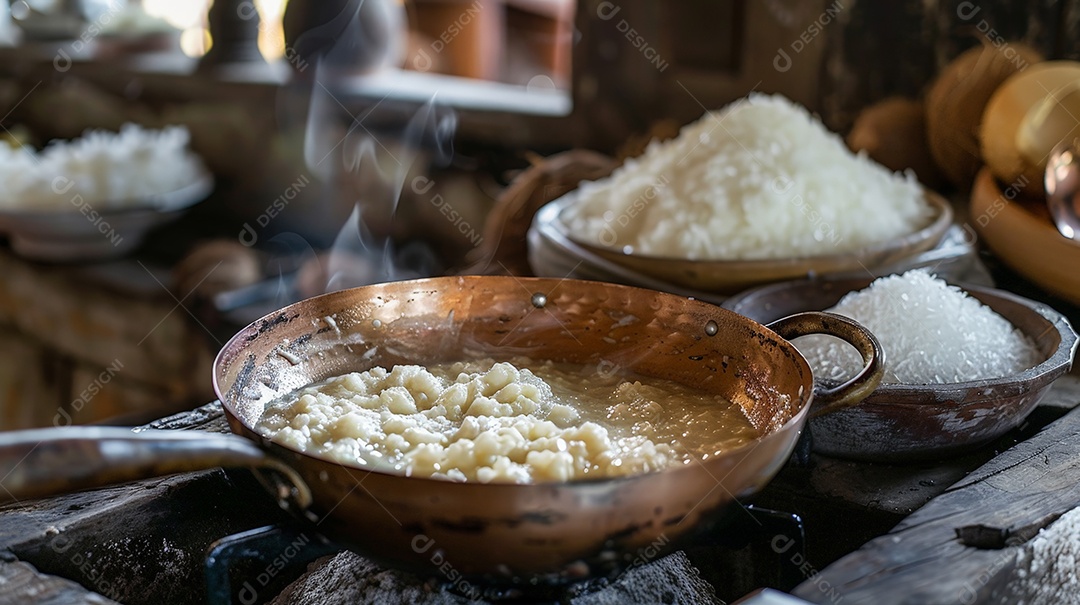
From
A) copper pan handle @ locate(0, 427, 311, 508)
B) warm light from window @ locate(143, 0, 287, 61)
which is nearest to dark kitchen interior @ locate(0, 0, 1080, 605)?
copper pan handle @ locate(0, 427, 311, 508)

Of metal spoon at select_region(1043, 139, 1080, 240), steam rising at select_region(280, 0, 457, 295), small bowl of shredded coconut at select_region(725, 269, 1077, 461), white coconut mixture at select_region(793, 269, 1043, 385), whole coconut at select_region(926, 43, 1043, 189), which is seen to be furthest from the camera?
steam rising at select_region(280, 0, 457, 295)

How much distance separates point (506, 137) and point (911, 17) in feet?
5.64

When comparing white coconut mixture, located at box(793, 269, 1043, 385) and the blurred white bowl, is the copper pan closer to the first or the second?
white coconut mixture, located at box(793, 269, 1043, 385)

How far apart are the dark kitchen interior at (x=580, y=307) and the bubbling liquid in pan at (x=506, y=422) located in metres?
0.01

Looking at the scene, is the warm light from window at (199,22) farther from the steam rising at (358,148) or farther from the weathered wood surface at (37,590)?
the weathered wood surface at (37,590)

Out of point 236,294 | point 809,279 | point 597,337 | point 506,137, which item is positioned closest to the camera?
point 597,337

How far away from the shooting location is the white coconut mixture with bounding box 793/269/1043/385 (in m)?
1.62

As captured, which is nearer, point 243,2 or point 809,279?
point 809,279

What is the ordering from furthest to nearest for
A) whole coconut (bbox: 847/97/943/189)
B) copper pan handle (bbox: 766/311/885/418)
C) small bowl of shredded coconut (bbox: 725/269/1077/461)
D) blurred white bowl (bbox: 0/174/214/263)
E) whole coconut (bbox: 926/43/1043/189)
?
blurred white bowl (bbox: 0/174/214/263) < whole coconut (bbox: 847/97/943/189) < whole coconut (bbox: 926/43/1043/189) < small bowl of shredded coconut (bbox: 725/269/1077/461) < copper pan handle (bbox: 766/311/885/418)

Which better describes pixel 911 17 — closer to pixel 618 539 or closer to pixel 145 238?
pixel 618 539

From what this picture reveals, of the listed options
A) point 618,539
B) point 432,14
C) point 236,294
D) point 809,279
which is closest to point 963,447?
point 809,279

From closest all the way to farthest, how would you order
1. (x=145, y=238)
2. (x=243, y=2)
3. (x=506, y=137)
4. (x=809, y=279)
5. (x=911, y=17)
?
(x=809, y=279)
(x=911, y=17)
(x=506, y=137)
(x=145, y=238)
(x=243, y=2)

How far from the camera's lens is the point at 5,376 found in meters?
→ 4.59

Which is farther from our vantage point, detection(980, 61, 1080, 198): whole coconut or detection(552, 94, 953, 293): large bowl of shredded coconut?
detection(980, 61, 1080, 198): whole coconut
